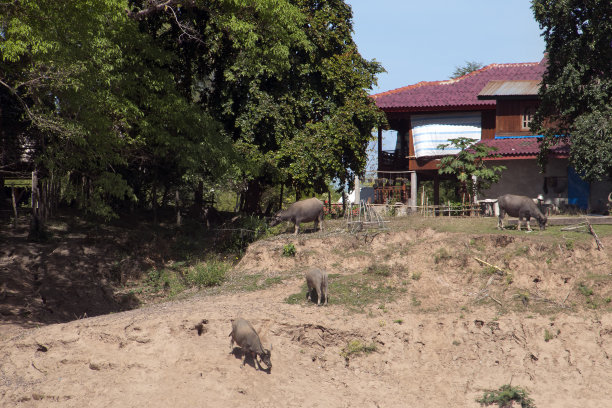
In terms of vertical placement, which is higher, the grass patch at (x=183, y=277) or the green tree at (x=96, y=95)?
the green tree at (x=96, y=95)

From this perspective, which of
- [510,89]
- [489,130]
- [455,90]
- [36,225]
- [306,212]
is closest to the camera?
[306,212]

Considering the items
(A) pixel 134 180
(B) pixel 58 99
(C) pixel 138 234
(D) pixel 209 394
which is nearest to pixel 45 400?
(D) pixel 209 394

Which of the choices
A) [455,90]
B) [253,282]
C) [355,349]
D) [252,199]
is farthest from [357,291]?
A: [455,90]

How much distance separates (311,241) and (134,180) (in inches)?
428

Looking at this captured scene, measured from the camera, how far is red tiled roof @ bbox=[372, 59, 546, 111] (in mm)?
30766

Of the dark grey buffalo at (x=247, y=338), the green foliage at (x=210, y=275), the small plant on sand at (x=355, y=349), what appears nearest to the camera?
the dark grey buffalo at (x=247, y=338)

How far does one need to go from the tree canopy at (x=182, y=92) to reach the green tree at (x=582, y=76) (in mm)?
7478

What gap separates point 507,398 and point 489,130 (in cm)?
1859

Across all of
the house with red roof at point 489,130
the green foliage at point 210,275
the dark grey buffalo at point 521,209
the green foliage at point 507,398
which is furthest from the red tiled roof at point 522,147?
the green foliage at point 507,398

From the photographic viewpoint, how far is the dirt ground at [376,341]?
601 inches

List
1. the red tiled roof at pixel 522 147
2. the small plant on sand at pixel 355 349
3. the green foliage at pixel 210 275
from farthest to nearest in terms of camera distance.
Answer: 1. the red tiled roof at pixel 522 147
2. the green foliage at pixel 210 275
3. the small plant on sand at pixel 355 349

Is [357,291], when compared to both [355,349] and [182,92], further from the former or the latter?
[182,92]

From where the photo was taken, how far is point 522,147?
2875 centimetres

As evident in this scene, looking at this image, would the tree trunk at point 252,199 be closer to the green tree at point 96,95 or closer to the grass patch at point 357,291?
the green tree at point 96,95
